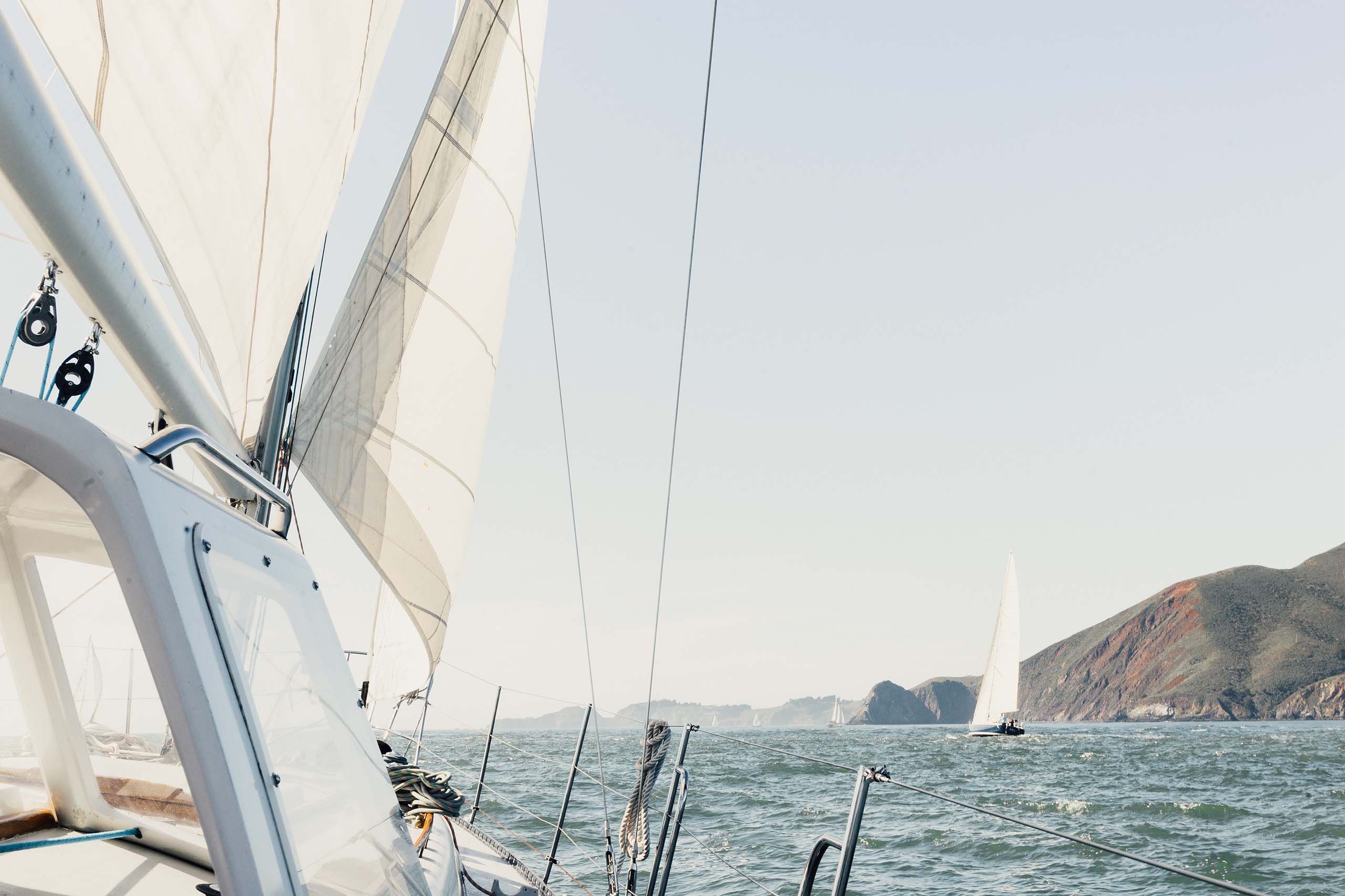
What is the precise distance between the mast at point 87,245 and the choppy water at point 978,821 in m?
2.20

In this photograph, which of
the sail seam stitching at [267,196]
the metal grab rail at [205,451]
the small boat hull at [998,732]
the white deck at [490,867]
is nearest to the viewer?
the metal grab rail at [205,451]

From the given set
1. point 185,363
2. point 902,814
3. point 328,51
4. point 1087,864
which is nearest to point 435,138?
point 328,51

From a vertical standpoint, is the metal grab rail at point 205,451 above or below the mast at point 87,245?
below

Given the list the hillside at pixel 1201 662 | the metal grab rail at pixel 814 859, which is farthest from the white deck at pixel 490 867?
the hillside at pixel 1201 662

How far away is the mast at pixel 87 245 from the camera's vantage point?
155cm

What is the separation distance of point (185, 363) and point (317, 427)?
58.5 inches

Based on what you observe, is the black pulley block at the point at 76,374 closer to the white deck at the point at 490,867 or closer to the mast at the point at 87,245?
the mast at the point at 87,245

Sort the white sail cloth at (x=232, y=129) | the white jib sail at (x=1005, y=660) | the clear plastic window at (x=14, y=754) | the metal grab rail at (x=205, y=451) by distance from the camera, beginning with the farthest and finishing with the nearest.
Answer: the white jib sail at (x=1005, y=660)
the white sail cloth at (x=232, y=129)
the clear plastic window at (x=14, y=754)
the metal grab rail at (x=205, y=451)

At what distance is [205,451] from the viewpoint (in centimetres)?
147

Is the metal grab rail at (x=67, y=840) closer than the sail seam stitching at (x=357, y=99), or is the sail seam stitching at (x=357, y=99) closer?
the metal grab rail at (x=67, y=840)

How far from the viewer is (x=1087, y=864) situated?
10.9 metres

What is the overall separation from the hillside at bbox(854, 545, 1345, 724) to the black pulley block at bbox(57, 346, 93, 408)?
385 feet

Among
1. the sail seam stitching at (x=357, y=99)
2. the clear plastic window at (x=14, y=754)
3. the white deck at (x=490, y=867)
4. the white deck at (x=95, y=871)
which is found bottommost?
the white deck at (x=490, y=867)

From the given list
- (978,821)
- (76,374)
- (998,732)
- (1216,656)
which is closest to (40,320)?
(76,374)
